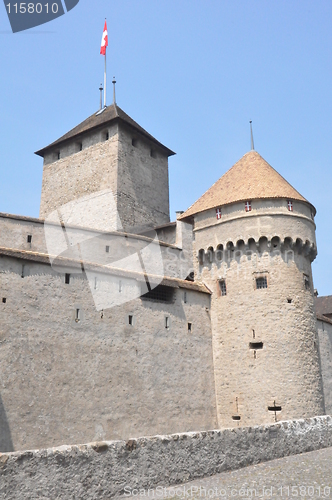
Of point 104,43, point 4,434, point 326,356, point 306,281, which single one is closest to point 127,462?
point 4,434

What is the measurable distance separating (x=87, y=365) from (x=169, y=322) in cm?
404

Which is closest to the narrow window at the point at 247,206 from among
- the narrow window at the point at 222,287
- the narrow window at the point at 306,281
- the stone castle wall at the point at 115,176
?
the narrow window at the point at 222,287

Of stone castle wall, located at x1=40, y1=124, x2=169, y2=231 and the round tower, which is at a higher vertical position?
stone castle wall, located at x1=40, y1=124, x2=169, y2=231

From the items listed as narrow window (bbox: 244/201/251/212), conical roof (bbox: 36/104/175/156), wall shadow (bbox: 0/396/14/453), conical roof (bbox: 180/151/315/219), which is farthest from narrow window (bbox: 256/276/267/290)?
conical roof (bbox: 36/104/175/156)

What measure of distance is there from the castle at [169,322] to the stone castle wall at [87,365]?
4 cm

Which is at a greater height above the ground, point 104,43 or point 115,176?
point 104,43

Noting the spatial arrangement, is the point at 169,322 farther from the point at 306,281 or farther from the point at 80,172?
the point at 80,172

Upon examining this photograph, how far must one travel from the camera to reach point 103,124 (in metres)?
29.0

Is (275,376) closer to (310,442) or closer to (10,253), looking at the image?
(310,442)

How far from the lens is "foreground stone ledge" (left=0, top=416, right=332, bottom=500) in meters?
6.25

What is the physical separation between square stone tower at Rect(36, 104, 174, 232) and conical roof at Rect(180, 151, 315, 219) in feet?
21.9

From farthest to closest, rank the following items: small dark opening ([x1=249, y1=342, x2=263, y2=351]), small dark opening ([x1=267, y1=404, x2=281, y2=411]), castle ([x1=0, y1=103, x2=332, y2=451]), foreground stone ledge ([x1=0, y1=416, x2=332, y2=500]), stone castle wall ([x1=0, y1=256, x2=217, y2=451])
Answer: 1. small dark opening ([x1=249, y1=342, x2=263, y2=351])
2. small dark opening ([x1=267, y1=404, x2=281, y2=411])
3. castle ([x1=0, y1=103, x2=332, y2=451])
4. stone castle wall ([x1=0, y1=256, x2=217, y2=451])
5. foreground stone ledge ([x1=0, y1=416, x2=332, y2=500])

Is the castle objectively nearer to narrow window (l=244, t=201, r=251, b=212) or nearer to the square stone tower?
narrow window (l=244, t=201, r=251, b=212)

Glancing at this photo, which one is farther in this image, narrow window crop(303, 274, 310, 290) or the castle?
narrow window crop(303, 274, 310, 290)
